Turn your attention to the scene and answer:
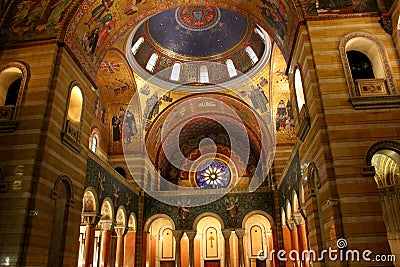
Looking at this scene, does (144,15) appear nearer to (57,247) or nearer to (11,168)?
(11,168)

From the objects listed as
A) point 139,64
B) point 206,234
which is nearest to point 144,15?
point 139,64

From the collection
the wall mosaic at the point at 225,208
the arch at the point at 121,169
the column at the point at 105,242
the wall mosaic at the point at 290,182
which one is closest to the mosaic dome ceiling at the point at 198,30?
the arch at the point at 121,169

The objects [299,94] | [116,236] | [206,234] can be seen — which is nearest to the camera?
[299,94]

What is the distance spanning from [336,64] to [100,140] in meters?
14.1

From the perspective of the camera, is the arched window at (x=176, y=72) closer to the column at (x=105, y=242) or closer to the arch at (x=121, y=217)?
the arch at (x=121, y=217)

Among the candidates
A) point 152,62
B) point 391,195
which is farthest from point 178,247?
point 391,195

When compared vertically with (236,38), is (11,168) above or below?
below

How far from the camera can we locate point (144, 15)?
14.0 metres

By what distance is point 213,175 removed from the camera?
88.5 ft

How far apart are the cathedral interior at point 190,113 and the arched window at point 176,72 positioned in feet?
0.29

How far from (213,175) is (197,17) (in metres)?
12.3

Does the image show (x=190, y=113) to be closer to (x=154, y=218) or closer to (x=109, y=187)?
(x=154, y=218)

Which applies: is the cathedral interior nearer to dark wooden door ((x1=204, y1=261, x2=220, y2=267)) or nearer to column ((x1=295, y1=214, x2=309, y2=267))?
column ((x1=295, y1=214, x2=309, y2=267))

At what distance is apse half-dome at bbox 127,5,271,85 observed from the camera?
19250 mm
